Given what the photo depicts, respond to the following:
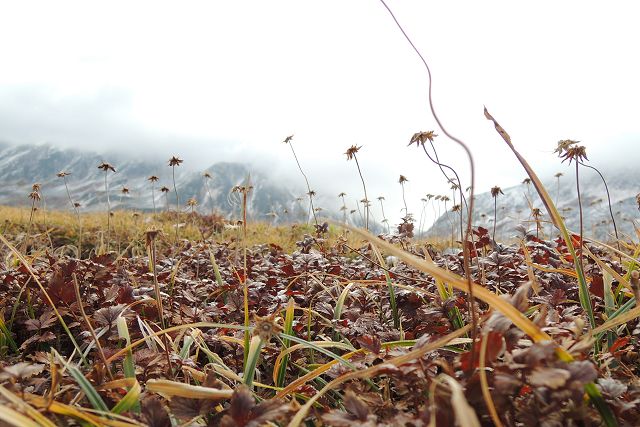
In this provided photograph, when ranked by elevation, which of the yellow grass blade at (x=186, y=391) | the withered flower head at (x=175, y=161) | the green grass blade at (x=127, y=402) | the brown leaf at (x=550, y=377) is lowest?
the green grass blade at (x=127, y=402)

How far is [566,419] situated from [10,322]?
2.01m

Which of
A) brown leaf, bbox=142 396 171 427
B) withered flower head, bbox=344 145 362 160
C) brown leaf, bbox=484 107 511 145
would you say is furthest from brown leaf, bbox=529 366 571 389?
withered flower head, bbox=344 145 362 160

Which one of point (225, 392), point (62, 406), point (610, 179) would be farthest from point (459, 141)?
point (610, 179)

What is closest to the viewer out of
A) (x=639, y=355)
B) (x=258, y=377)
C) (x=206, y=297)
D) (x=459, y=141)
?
(x=459, y=141)

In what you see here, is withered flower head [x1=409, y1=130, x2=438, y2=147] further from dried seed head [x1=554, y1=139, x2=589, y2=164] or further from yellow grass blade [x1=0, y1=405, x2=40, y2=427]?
yellow grass blade [x1=0, y1=405, x2=40, y2=427]

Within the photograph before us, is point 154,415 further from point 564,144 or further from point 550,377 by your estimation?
point 564,144

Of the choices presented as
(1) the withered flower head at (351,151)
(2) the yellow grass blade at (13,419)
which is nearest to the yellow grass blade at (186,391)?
(2) the yellow grass blade at (13,419)

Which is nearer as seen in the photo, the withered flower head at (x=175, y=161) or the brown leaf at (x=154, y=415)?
the brown leaf at (x=154, y=415)

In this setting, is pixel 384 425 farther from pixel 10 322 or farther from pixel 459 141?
pixel 10 322

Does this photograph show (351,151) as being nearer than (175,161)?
Yes

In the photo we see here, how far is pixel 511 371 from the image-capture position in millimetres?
809

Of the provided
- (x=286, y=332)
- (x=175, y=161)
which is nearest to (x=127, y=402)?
(x=286, y=332)

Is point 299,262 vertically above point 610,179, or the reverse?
point 610,179

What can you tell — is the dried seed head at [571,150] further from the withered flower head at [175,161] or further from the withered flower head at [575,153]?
the withered flower head at [175,161]
